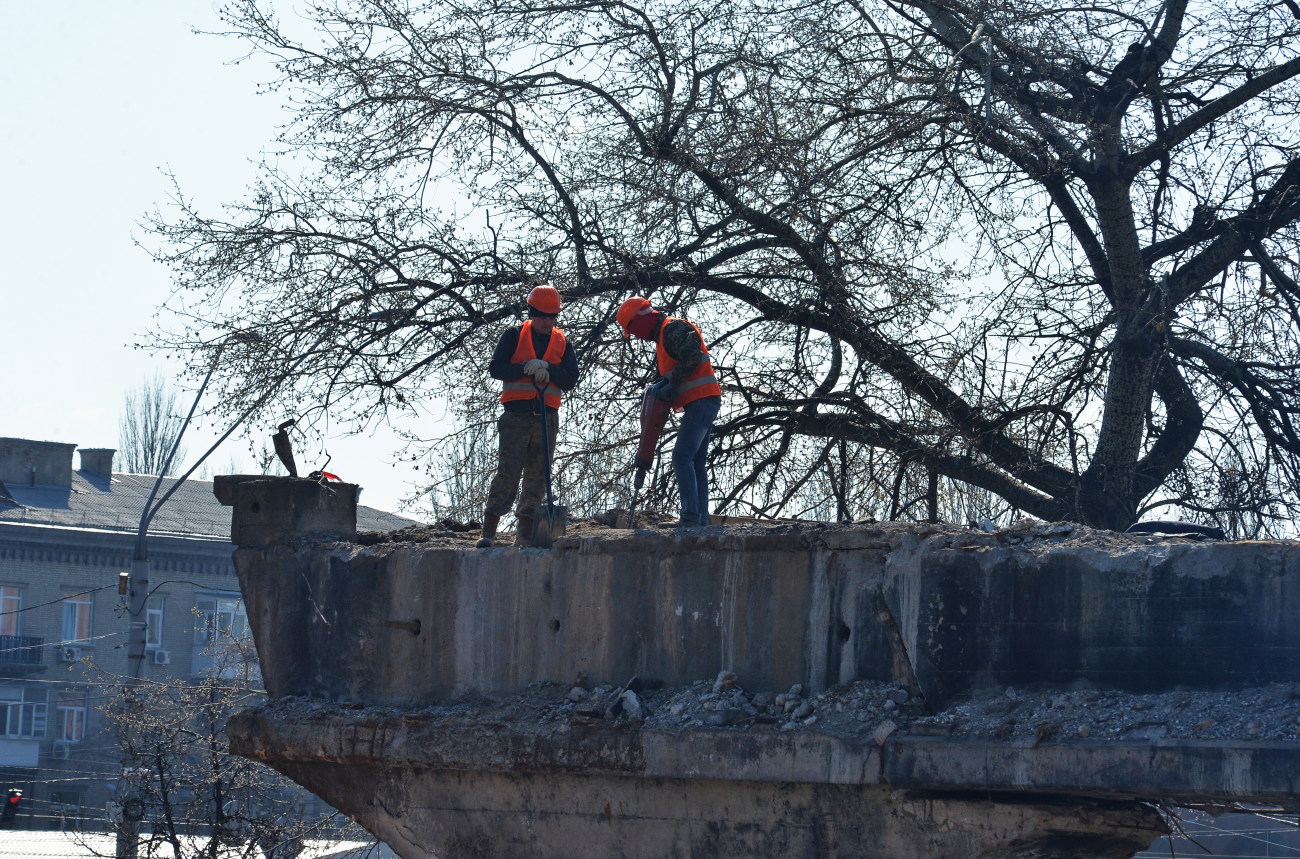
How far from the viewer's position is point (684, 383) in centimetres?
816

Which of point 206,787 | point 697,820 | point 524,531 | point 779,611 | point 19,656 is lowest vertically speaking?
point 19,656

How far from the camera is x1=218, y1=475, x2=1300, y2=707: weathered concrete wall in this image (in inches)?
212

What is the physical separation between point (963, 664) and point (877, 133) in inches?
241

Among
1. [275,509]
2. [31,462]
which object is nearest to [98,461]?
[31,462]

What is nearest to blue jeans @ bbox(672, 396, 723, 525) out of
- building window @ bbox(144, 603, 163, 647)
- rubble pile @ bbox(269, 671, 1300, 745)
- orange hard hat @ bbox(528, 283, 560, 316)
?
orange hard hat @ bbox(528, 283, 560, 316)

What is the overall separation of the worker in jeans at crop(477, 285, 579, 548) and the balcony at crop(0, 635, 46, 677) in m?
26.3

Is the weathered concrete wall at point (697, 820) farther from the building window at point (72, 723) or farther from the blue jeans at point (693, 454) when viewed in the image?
the building window at point (72, 723)

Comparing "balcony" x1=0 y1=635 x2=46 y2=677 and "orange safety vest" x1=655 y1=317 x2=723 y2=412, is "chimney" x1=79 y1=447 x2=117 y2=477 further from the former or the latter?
"orange safety vest" x1=655 y1=317 x2=723 y2=412

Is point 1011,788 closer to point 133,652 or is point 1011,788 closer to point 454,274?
point 454,274

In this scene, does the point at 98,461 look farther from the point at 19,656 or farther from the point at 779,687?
the point at 779,687

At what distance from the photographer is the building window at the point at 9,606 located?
30.8 meters

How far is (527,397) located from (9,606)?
26736 mm

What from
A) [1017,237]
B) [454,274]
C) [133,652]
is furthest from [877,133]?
[133,652]

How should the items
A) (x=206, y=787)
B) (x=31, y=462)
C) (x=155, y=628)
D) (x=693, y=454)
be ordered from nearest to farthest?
(x=693, y=454)
(x=206, y=787)
(x=155, y=628)
(x=31, y=462)
